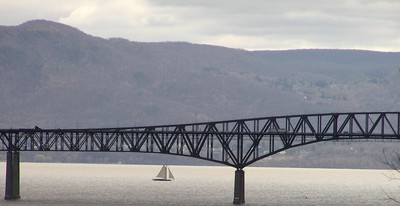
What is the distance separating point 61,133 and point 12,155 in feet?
20.4

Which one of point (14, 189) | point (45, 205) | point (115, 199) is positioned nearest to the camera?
point (45, 205)

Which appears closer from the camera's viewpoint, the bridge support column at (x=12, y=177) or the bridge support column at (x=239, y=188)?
the bridge support column at (x=239, y=188)

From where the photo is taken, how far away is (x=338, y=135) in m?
138

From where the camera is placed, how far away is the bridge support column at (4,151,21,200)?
461 feet

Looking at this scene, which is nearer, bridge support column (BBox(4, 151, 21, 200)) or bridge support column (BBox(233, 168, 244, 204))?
bridge support column (BBox(233, 168, 244, 204))

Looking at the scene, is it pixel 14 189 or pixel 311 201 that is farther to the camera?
pixel 311 201

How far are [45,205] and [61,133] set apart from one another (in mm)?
9897

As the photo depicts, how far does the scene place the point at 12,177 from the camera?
140625mm

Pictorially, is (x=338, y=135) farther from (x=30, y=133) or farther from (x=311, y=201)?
(x=30, y=133)

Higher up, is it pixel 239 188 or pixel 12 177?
pixel 12 177

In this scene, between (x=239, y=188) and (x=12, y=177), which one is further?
(x=12, y=177)

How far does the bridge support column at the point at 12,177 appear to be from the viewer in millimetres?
140375

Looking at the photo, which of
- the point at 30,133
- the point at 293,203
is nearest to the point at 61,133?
the point at 30,133

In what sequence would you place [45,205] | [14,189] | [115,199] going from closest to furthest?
[45,205] < [14,189] < [115,199]
